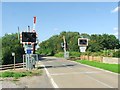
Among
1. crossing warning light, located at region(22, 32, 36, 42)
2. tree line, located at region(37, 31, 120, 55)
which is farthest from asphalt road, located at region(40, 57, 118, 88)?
tree line, located at region(37, 31, 120, 55)

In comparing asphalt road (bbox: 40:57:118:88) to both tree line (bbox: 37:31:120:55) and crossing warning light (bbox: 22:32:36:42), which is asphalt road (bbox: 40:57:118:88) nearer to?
crossing warning light (bbox: 22:32:36:42)

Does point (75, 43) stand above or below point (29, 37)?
above

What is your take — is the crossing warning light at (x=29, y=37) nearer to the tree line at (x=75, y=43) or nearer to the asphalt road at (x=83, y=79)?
the asphalt road at (x=83, y=79)

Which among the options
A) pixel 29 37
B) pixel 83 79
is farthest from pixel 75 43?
pixel 83 79

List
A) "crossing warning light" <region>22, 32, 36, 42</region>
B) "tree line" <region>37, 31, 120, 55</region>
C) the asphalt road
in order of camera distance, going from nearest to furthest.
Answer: the asphalt road, "crossing warning light" <region>22, 32, 36, 42</region>, "tree line" <region>37, 31, 120, 55</region>

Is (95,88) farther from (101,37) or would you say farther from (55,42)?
(55,42)

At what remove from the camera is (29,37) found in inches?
1559

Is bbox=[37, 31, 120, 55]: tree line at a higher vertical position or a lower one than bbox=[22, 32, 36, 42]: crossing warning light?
higher

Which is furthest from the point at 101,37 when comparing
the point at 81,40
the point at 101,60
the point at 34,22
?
the point at 34,22

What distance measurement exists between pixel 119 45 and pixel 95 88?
5690 inches

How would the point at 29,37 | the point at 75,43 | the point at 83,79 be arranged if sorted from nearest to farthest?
the point at 83,79
the point at 29,37
the point at 75,43

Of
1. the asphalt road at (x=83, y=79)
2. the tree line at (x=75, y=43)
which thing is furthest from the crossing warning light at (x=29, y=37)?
the tree line at (x=75, y=43)

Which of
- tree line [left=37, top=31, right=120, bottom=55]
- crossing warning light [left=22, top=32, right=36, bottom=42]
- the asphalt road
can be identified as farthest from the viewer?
tree line [left=37, top=31, right=120, bottom=55]

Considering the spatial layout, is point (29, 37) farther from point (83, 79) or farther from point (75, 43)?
point (75, 43)
